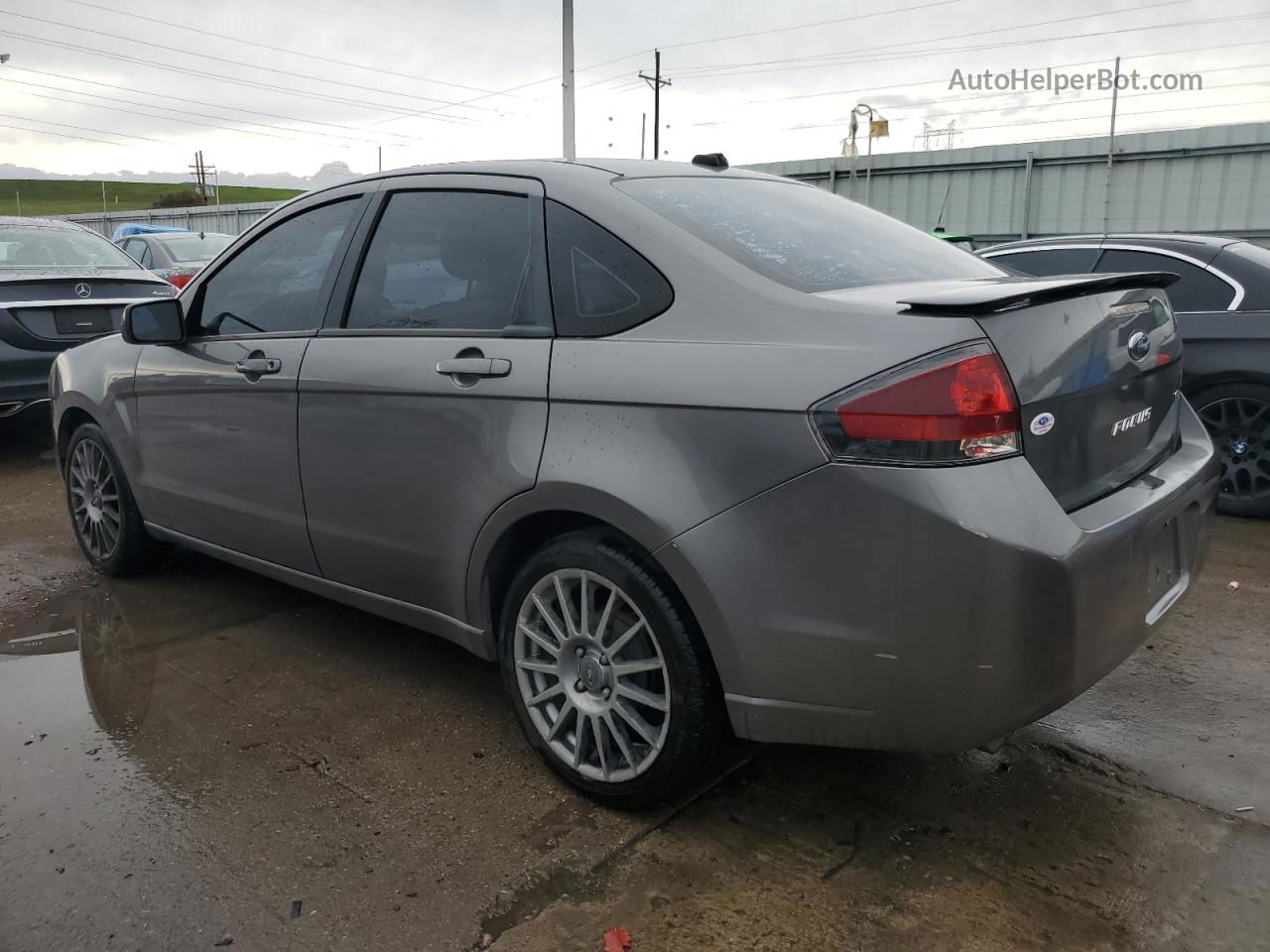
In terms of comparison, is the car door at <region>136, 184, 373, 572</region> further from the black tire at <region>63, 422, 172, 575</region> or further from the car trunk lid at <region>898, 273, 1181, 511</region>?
the car trunk lid at <region>898, 273, 1181, 511</region>

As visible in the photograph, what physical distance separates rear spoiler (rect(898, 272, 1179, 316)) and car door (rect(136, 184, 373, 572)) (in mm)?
2028

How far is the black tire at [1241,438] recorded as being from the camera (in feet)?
18.0

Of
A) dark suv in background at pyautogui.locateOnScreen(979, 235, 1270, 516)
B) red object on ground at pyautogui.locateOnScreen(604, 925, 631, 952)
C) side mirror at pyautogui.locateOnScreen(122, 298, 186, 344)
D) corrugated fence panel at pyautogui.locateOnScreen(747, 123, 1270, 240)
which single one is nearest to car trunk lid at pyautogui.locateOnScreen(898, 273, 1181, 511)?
red object on ground at pyautogui.locateOnScreen(604, 925, 631, 952)

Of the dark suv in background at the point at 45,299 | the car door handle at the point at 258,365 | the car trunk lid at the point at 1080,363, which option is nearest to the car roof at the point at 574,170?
the car door handle at the point at 258,365

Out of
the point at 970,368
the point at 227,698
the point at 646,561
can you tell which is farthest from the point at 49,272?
the point at 970,368

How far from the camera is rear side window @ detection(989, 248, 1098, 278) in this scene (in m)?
6.25

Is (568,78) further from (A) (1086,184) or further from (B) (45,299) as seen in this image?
(B) (45,299)

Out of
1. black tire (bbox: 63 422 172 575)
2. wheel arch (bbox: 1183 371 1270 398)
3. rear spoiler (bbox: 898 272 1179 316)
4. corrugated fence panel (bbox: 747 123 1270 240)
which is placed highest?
corrugated fence panel (bbox: 747 123 1270 240)

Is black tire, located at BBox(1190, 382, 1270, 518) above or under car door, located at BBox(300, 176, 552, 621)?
under

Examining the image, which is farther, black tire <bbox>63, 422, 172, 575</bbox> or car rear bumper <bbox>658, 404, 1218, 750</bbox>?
black tire <bbox>63, 422, 172, 575</bbox>

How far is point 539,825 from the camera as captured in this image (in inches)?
105

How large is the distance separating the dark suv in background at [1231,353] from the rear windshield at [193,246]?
10406 mm

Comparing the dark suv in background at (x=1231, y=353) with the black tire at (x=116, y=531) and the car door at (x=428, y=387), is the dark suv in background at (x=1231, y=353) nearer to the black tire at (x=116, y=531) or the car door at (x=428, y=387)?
the car door at (x=428, y=387)

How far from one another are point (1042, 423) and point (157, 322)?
10.7 ft
